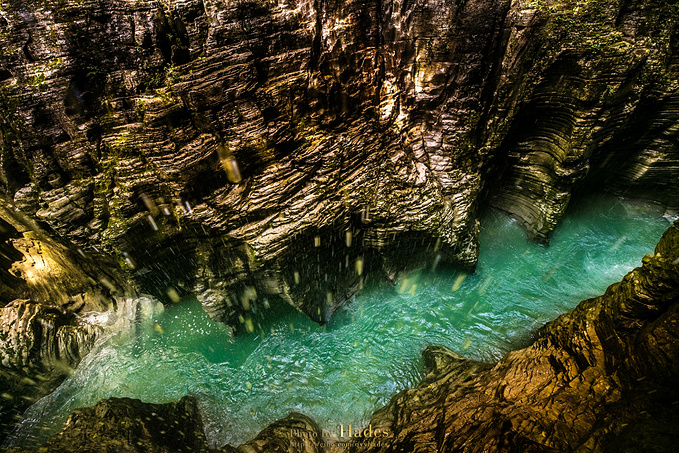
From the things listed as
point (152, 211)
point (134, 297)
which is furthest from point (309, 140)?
point (134, 297)

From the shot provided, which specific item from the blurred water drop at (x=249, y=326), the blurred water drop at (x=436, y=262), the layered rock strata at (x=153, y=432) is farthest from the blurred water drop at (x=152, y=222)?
the blurred water drop at (x=436, y=262)

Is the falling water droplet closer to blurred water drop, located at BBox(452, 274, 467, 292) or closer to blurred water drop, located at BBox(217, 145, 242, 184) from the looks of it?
blurred water drop, located at BBox(452, 274, 467, 292)

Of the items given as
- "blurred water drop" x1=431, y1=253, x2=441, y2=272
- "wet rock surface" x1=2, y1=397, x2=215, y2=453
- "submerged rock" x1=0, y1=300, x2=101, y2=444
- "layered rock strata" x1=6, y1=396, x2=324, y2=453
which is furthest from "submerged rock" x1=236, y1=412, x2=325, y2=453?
"submerged rock" x1=0, y1=300, x2=101, y2=444

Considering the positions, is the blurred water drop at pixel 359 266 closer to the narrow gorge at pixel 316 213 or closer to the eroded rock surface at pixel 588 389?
the narrow gorge at pixel 316 213

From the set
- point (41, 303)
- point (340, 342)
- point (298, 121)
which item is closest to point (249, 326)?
point (340, 342)

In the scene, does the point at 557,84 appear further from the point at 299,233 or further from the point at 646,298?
the point at 299,233

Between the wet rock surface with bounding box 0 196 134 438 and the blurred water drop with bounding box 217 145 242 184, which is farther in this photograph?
the wet rock surface with bounding box 0 196 134 438
